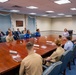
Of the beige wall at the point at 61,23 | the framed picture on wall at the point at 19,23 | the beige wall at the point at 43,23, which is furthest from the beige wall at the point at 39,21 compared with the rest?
the beige wall at the point at 61,23

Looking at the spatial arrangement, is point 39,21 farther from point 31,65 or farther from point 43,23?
point 31,65

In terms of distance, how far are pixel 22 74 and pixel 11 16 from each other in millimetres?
8854

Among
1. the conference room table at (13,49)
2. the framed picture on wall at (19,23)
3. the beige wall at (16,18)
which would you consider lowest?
the conference room table at (13,49)

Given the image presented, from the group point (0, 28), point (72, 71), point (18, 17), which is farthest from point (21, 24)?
point (72, 71)

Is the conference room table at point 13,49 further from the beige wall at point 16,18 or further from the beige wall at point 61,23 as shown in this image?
the beige wall at point 61,23

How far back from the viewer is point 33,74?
174 centimetres

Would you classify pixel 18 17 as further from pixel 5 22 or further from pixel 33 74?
Result: pixel 33 74

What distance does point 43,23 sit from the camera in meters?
15.5

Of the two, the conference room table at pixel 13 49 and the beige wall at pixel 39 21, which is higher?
the beige wall at pixel 39 21

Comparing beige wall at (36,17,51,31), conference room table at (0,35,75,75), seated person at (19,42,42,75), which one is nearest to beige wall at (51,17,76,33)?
beige wall at (36,17,51,31)

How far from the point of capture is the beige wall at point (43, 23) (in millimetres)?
14345

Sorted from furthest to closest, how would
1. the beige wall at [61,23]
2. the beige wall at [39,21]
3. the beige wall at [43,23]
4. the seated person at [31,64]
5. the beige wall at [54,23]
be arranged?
the beige wall at [61,23]
the beige wall at [54,23]
the beige wall at [43,23]
the beige wall at [39,21]
the seated person at [31,64]

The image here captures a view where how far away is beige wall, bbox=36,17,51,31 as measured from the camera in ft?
47.1

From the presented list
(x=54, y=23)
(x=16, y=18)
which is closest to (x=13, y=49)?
(x=16, y=18)
